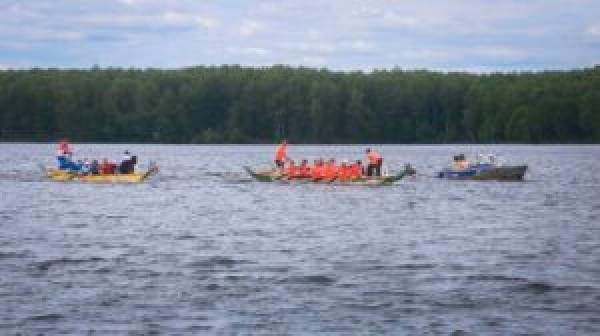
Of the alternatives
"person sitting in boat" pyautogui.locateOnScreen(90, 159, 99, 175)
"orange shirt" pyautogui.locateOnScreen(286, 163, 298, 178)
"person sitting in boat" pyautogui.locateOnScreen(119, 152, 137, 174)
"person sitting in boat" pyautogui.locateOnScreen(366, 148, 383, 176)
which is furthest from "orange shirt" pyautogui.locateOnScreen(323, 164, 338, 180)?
"person sitting in boat" pyautogui.locateOnScreen(90, 159, 99, 175)

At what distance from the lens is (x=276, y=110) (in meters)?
146

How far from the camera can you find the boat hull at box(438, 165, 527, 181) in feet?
188

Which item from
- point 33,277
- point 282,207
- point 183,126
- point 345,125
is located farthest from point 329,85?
point 33,277

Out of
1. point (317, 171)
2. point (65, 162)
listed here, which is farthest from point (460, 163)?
point (65, 162)

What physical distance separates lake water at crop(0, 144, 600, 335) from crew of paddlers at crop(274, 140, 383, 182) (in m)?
2.90

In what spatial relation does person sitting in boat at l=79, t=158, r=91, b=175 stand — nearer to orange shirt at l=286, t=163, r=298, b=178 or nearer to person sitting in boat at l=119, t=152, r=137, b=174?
person sitting in boat at l=119, t=152, r=137, b=174

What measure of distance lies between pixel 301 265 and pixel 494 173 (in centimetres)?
3291

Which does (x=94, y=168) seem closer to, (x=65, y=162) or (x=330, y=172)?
(x=65, y=162)

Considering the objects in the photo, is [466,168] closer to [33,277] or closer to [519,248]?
[519,248]

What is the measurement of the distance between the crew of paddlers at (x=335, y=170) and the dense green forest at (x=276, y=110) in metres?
87.9

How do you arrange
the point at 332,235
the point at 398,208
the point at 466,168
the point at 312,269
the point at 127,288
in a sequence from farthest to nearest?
the point at 466,168
the point at 398,208
the point at 332,235
the point at 312,269
the point at 127,288

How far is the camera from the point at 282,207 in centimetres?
4378

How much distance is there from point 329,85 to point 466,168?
3496 inches

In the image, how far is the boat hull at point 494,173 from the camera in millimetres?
57406
